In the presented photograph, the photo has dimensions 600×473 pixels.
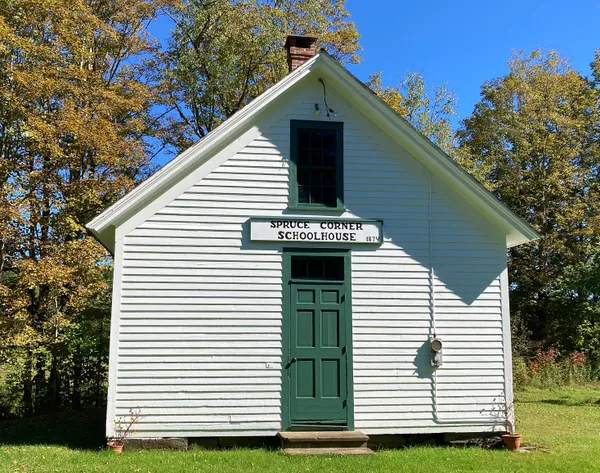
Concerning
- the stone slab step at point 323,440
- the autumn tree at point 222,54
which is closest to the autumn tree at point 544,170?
the autumn tree at point 222,54

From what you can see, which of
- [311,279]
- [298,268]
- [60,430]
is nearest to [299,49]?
[298,268]

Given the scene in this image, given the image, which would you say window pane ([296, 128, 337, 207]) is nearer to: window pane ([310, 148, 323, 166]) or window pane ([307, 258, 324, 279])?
window pane ([310, 148, 323, 166])

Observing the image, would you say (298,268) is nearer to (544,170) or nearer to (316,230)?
(316,230)

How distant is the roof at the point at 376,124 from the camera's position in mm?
9295

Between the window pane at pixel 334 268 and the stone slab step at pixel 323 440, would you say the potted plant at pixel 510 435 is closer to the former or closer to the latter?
the stone slab step at pixel 323 440

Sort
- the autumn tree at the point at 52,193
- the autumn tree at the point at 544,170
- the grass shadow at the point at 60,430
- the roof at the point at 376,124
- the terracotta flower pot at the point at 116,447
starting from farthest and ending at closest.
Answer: the autumn tree at the point at 544,170, the autumn tree at the point at 52,193, the grass shadow at the point at 60,430, the roof at the point at 376,124, the terracotta flower pot at the point at 116,447

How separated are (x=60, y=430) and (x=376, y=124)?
8.62 metres

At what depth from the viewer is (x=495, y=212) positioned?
995 cm

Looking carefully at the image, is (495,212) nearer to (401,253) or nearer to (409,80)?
(401,253)

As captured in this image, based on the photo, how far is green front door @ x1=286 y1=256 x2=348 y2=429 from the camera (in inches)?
369

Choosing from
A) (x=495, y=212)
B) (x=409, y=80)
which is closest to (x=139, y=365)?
(x=495, y=212)

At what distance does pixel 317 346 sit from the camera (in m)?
9.55

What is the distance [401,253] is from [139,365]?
4699 millimetres

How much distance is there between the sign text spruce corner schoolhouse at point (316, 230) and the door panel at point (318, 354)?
30.4 inches
